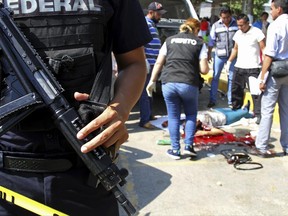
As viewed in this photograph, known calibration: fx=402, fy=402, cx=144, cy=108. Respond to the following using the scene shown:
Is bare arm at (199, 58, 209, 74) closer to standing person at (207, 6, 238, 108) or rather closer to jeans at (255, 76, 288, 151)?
jeans at (255, 76, 288, 151)

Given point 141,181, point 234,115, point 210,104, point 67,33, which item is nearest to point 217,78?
point 210,104

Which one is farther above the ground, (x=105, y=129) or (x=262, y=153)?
(x=105, y=129)

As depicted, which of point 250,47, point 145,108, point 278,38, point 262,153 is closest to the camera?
point 278,38

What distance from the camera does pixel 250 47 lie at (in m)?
6.78

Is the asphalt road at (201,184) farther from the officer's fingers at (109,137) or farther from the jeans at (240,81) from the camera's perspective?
the officer's fingers at (109,137)

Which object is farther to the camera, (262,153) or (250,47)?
(250,47)

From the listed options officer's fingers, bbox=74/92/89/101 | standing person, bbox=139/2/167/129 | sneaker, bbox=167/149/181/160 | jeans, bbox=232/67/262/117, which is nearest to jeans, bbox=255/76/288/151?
sneaker, bbox=167/149/181/160

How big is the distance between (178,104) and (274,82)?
117 centimetres

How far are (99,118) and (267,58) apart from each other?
3.84 metres

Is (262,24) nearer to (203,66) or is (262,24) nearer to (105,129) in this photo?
(203,66)

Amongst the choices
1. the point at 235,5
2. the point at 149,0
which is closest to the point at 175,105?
the point at 149,0

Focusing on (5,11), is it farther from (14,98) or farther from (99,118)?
(99,118)

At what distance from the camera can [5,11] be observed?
1270mm

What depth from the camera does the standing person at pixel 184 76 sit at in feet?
15.7
